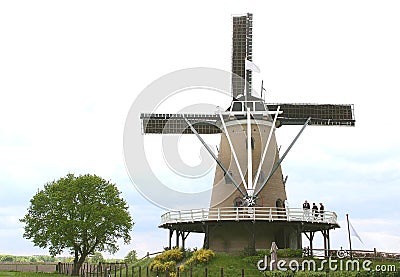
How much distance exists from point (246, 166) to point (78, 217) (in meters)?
19.6

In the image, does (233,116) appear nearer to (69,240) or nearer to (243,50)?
(243,50)

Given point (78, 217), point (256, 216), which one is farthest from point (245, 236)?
point (78, 217)

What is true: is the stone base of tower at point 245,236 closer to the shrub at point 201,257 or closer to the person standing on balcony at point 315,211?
the person standing on balcony at point 315,211

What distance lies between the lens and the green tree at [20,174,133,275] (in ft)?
155

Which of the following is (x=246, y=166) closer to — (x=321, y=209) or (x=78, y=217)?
(x=321, y=209)

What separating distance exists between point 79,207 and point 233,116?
18.9 m

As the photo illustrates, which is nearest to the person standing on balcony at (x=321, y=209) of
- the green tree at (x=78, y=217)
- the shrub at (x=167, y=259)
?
the shrub at (x=167, y=259)

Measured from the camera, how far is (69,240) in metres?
46.9

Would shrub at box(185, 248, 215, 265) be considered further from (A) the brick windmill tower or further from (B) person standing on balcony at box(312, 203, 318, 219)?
(B) person standing on balcony at box(312, 203, 318, 219)

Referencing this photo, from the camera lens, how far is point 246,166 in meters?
35.5

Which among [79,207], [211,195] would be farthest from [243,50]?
[79,207]

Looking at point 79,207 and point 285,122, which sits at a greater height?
point 285,122

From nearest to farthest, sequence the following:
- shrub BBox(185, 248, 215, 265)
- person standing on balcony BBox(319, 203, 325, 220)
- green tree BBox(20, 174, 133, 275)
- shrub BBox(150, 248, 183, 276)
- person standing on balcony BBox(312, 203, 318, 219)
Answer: shrub BBox(185, 248, 215, 265) → shrub BBox(150, 248, 183, 276) → person standing on balcony BBox(312, 203, 318, 219) → person standing on balcony BBox(319, 203, 325, 220) → green tree BBox(20, 174, 133, 275)

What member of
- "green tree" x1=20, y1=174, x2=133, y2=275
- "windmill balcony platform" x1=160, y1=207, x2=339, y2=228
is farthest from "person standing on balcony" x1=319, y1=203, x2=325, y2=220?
"green tree" x1=20, y1=174, x2=133, y2=275
